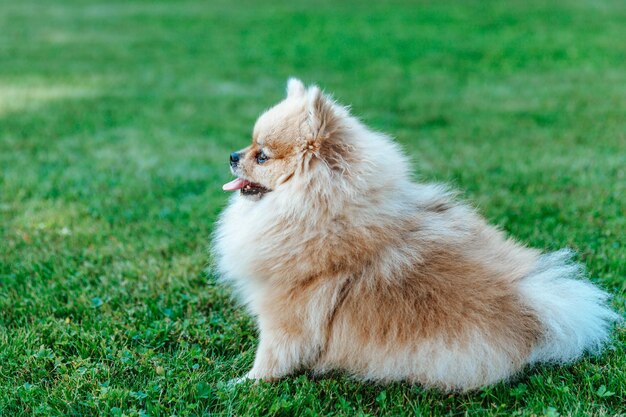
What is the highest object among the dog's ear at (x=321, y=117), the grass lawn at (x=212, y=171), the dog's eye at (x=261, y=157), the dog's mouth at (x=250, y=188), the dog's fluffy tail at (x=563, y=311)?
the dog's ear at (x=321, y=117)

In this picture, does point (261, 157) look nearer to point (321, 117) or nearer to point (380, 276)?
point (321, 117)

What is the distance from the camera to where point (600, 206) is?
16.1ft

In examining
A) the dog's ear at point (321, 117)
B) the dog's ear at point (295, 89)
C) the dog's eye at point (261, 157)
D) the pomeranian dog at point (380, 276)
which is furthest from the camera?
the dog's ear at point (295, 89)

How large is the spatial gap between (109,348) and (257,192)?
3.65 feet

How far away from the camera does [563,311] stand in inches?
104

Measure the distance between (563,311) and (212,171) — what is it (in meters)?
4.02

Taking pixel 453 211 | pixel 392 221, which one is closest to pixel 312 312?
pixel 392 221

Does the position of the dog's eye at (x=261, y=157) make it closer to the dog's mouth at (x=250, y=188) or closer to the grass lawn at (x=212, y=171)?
the dog's mouth at (x=250, y=188)

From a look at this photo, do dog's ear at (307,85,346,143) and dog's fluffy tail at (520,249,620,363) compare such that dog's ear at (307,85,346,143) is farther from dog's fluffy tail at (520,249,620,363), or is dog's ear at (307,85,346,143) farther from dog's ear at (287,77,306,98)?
dog's fluffy tail at (520,249,620,363)

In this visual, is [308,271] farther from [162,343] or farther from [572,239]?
[572,239]

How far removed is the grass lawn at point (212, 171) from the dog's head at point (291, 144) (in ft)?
3.06

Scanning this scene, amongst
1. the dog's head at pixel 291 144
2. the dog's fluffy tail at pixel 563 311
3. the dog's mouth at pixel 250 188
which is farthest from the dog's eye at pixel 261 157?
the dog's fluffy tail at pixel 563 311

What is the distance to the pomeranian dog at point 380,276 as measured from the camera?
2637 millimetres

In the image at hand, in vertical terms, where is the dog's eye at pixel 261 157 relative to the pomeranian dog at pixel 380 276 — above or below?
above
